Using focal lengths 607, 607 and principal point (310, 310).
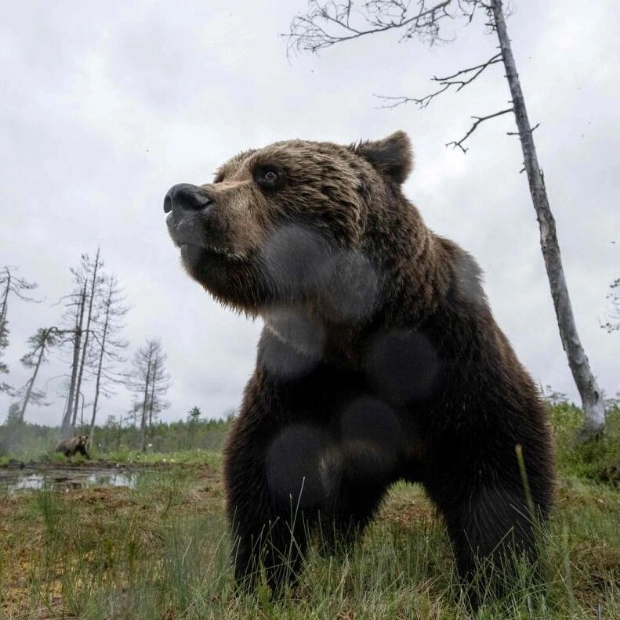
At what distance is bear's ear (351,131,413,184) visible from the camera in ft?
11.0

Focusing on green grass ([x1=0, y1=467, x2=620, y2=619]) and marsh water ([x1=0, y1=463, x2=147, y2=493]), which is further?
marsh water ([x1=0, y1=463, x2=147, y2=493])

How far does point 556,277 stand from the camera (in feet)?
27.2

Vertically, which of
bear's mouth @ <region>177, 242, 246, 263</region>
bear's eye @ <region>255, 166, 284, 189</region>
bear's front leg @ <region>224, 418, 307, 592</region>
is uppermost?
bear's eye @ <region>255, 166, 284, 189</region>

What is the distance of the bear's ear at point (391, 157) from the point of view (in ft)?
11.0

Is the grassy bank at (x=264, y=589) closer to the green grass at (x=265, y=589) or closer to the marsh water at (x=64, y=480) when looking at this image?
the green grass at (x=265, y=589)

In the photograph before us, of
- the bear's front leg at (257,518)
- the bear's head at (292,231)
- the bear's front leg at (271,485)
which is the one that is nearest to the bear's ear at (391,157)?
the bear's head at (292,231)

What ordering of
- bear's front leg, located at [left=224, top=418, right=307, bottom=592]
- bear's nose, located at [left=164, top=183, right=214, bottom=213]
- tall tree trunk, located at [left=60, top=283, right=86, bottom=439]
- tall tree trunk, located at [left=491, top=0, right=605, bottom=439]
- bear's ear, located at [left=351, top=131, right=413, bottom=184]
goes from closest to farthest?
1. bear's nose, located at [left=164, top=183, right=214, bottom=213]
2. bear's front leg, located at [left=224, top=418, right=307, bottom=592]
3. bear's ear, located at [left=351, top=131, right=413, bottom=184]
4. tall tree trunk, located at [left=491, top=0, right=605, bottom=439]
5. tall tree trunk, located at [left=60, top=283, right=86, bottom=439]

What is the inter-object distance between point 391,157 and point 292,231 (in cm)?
85

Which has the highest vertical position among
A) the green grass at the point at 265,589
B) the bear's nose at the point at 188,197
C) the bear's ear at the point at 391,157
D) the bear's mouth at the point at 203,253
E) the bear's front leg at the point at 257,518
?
the bear's ear at the point at 391,157

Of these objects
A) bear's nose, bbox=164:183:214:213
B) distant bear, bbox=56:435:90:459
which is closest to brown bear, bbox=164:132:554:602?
bear's nose, bbox=164:183:214:213

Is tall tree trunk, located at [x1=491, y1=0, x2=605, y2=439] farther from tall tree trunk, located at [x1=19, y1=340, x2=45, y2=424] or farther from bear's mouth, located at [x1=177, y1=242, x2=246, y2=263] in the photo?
tall tree trunk, located at [x1=19, y1=340, x2=45, y2=424]

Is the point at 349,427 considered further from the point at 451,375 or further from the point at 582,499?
the point at 582,499

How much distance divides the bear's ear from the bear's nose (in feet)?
3.74

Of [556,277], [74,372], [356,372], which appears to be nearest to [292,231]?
[356,372]
